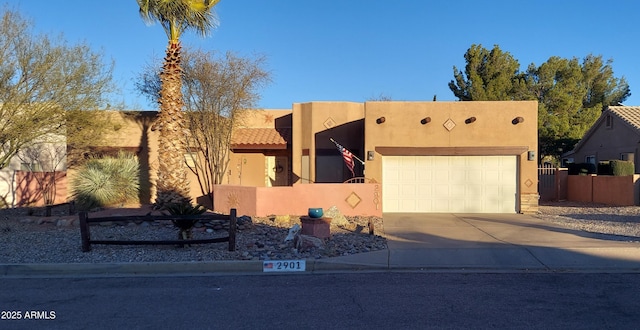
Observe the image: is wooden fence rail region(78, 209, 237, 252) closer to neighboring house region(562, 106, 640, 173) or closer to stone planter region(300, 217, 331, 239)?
stone planter region(300, 217, 331, 239)

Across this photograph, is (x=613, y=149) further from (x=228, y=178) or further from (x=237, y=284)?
(x=237, y=284)

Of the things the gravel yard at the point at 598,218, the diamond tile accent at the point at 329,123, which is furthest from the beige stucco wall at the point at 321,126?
the gravel yard at the point at 598,218

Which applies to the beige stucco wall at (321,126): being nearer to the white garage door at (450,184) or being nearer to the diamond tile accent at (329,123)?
the diamond tile accent at (329,123)

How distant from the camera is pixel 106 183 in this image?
17344 mm

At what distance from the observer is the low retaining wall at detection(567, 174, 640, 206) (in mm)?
19453

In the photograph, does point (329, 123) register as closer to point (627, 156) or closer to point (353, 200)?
point (353, 200)

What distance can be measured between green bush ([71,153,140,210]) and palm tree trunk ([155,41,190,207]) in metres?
1.63

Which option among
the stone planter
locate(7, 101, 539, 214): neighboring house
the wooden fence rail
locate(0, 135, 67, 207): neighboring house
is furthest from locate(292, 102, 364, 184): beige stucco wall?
the wooden fence rail

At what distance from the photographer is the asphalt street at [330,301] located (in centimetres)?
622

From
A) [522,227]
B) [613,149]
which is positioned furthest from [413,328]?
[613,149]

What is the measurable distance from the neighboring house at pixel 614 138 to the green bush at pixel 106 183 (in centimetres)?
2229

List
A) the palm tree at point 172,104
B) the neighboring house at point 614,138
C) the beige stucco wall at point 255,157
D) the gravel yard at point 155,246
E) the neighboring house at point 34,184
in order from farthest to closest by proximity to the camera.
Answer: the neighboring house at point 614,138, the beige stucco wall at point 255,157, the neighboring house at point 34,184, the palm tree at point 172,104, the gravel yard at point 155,246

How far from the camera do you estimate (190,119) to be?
2030 centimetres

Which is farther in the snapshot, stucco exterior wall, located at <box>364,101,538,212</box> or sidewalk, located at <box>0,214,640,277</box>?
stucco exterior wall, located at <box>364,101,538,212</box>
